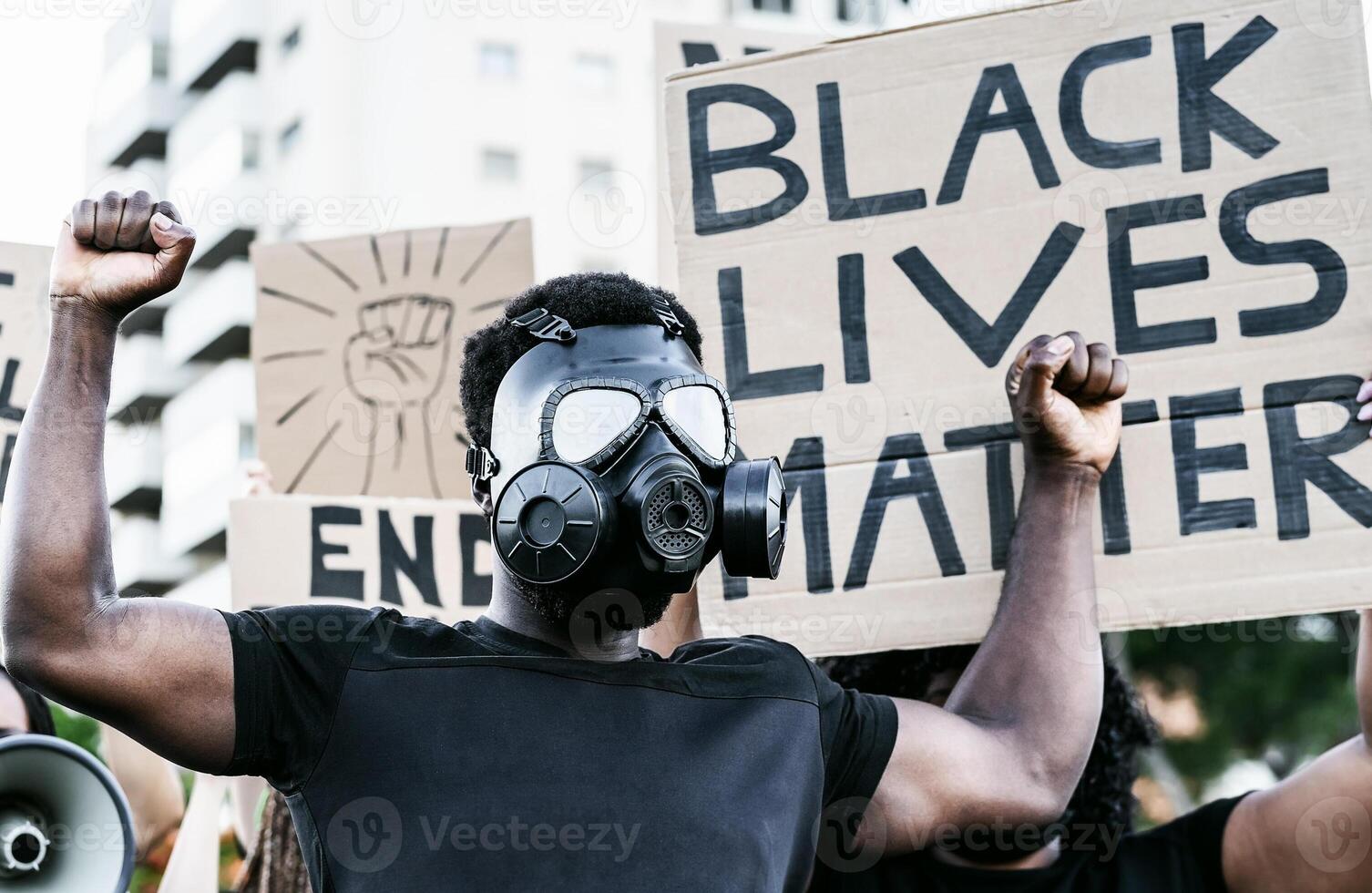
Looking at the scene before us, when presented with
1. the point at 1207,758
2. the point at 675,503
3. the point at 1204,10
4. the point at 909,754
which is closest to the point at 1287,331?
the point at 1204,10

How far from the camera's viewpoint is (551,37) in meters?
32.7

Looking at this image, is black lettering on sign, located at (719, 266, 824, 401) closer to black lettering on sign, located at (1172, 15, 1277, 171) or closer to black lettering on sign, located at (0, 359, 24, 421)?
black lettering on sign, located at (1172, 15, 1277, 171)

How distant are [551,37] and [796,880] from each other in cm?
3149

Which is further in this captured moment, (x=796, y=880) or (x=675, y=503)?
(x=796, y=880)

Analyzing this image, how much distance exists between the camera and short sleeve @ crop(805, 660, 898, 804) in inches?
107

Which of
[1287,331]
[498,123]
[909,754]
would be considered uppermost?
[498,123]

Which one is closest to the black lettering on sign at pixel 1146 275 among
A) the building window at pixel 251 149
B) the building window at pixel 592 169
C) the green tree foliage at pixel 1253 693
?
the green tree foliage at pixel 1253 693

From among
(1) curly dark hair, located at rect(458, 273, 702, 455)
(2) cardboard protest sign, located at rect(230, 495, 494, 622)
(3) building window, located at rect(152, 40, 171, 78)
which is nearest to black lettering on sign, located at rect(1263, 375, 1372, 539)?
(1) curly dark hair, located at rect(458, 273, 702, 455)

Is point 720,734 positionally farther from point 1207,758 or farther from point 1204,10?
point 1207,758

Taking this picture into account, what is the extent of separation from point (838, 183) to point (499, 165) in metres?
29.0

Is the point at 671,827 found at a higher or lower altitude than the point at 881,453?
lower

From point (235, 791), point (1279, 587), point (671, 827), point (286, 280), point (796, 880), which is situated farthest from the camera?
point (286, 280)

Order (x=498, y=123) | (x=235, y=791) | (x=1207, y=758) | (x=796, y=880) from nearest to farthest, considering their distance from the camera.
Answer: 1. (x=796, y=880)
2. (x=235, y=791)
3. (x=1207, y=758)
4. (x=498, y=123)

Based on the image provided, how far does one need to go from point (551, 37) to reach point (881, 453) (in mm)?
30728
